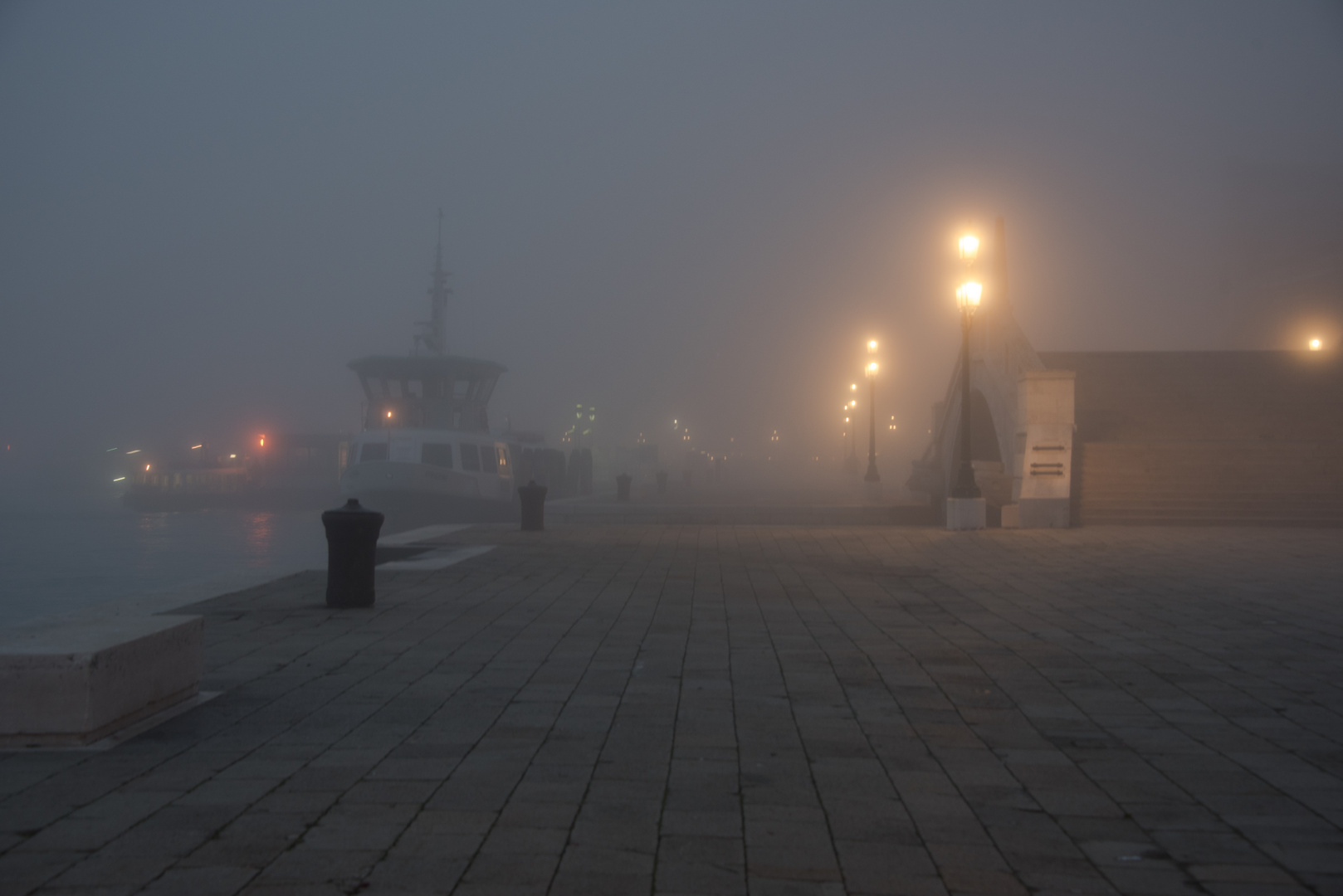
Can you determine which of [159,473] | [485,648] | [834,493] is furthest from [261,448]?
[485,648]

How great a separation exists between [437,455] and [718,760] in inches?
1660

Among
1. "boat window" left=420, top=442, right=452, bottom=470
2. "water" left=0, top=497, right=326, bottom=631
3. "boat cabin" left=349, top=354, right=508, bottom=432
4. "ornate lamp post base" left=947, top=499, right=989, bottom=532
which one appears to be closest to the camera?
"ornate lamp post base" left=947, top=499, right=989, bottom=532

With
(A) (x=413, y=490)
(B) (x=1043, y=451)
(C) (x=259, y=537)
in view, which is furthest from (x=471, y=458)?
(B) (x=1043, y=451)

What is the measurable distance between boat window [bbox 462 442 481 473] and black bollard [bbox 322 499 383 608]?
121ft

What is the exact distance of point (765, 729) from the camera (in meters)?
4.84

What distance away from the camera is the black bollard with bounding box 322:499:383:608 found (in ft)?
28.3

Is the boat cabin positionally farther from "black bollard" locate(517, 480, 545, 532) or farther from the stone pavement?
the stone pavement

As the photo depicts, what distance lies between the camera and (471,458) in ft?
150

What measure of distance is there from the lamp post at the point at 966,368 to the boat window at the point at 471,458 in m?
30.5

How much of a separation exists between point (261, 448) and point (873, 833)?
316ft

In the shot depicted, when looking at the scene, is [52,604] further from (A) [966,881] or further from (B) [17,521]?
(B) [17,521]

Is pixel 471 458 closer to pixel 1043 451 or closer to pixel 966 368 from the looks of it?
pixel 966 368

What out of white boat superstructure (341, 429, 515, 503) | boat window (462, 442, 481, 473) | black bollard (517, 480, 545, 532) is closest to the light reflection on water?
white boat superstructure (341, 429, 515, 503)

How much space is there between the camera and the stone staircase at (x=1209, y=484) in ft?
63.5
